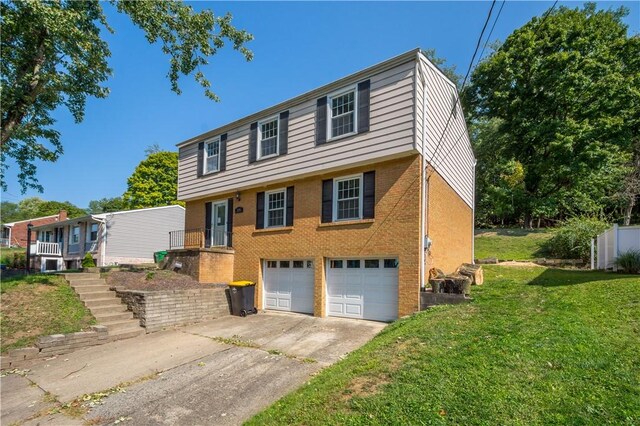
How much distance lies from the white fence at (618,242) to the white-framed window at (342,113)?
8355 mm

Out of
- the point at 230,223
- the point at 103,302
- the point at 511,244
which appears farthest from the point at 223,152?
the point at 511,244

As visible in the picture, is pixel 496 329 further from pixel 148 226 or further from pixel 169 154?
pixel 169 154

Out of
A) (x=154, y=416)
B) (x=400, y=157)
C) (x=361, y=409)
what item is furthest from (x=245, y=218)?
(x=361, y=409)

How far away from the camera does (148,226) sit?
25.3 m

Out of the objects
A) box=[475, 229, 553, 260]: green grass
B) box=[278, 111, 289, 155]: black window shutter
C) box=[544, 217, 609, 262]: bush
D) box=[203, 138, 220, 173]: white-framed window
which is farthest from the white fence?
box=[203, 138, 220, 173]: white-framed window

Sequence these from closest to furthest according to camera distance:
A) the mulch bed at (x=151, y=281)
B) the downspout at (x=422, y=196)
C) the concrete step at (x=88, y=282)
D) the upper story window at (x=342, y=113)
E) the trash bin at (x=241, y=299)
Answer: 1. the downspout at (x=422, y=196)
2. the upper story window at (x=342, y=113)
3. the concrete step at (x=88, y=282)
4. the mulch bed at (x=151, y=281)
5. the trash bin at (x=241, y=299)

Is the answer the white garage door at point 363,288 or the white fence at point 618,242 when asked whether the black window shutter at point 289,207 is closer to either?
the white garage door at point 363,288

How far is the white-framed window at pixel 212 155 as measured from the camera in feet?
49.4

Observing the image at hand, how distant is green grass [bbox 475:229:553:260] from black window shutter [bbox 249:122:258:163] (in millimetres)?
12972

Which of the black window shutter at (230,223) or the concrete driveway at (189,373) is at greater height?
the black window shutter at (230,223)

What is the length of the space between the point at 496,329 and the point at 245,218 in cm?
983

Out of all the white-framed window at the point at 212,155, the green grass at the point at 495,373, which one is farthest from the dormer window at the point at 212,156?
the green grass at the point at 495,373

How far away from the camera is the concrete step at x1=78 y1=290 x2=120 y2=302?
10297mm

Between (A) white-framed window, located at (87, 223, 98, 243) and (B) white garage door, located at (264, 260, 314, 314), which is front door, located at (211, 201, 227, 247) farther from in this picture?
(A) white-framed window, located at (87, 223, 98, 243)
